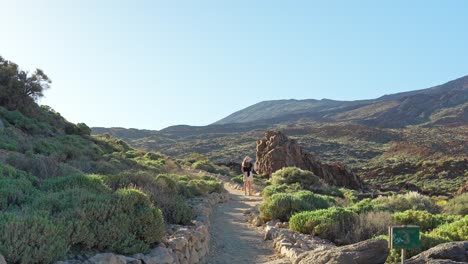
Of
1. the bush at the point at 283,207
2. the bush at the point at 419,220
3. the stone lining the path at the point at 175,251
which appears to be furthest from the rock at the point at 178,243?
the bush at the point at 419,220

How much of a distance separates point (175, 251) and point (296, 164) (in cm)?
2329

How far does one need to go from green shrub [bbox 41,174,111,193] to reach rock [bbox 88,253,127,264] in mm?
2816

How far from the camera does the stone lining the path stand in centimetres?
597

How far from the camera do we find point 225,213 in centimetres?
1482

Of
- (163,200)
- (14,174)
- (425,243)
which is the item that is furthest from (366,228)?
(14,174)

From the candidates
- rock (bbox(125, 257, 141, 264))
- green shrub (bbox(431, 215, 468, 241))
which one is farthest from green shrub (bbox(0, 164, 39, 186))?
green shrub (bbox(431, 215, 468, 241))

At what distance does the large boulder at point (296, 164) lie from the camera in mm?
30125

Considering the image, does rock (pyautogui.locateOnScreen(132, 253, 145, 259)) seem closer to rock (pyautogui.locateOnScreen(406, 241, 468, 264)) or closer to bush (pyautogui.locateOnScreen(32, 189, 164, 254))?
bush (pyautogui.locateOnScreen(32, 189, 164, 254))

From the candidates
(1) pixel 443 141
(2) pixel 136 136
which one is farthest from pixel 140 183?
(2) pixel 136 136

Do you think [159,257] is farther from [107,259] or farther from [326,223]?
[326,223]

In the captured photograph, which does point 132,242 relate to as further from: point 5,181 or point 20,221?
point 5,181

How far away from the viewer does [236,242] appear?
35.0 feet

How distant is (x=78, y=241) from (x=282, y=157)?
25098 millimetres

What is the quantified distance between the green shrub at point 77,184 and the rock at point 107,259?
282 centimetres
